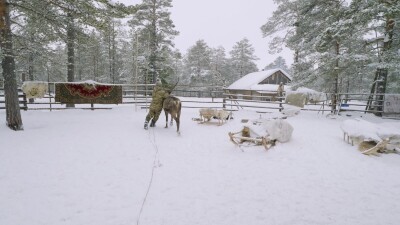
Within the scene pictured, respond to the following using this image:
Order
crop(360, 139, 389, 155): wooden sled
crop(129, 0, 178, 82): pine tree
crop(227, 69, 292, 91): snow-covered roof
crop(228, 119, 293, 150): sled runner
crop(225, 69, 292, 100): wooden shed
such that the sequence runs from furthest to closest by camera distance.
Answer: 1. crop(225, 69, 292, 100): wooden shed
2. crop(227, 69, 292, 91): snow-covered roof
3. crop(129, 0, 178, 82): pine tree
4. crop(228, 119, 293, 150): sled runner
5. crop(360, 139, 389, 155): wooden sled

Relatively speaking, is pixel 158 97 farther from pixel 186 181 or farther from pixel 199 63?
pixel 199 63

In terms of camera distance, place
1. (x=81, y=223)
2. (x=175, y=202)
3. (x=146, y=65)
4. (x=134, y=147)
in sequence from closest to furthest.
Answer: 1. (x=81, y=223)
2. (x=175, y=202)
3. (x=134, y=147)
4. (x=146, y=65)

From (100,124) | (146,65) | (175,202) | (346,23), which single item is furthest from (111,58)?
(175,202)

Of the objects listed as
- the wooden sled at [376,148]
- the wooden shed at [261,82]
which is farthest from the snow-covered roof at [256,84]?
the wooden sled at [376,148]

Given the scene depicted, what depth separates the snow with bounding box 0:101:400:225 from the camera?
3459 mm

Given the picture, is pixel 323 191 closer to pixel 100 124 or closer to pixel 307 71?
pixel 100 124

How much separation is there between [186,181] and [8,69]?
7011 mm

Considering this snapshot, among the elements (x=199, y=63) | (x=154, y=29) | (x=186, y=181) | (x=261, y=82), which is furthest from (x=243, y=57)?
(x=186, y=181)

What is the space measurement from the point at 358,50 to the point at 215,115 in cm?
921

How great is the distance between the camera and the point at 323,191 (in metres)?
4.27

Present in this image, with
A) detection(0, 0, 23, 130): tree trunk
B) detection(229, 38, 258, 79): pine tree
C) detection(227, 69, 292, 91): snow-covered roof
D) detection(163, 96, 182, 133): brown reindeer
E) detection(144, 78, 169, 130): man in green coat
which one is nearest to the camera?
detection(0, 0, 23, 130): tree trunk

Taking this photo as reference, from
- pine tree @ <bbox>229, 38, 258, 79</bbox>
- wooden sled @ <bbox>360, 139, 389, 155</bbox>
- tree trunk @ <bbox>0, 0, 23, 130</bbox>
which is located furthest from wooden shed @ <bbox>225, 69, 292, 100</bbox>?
tree trunk @ <bbox>0, 0, 23, 130</bbox>

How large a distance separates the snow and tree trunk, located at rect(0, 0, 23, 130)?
1.51 feet

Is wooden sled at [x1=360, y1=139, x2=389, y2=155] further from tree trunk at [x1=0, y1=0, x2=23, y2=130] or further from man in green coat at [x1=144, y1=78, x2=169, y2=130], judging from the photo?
tree trunk at [x1=0, y1=0, x2=23, y2=130]
